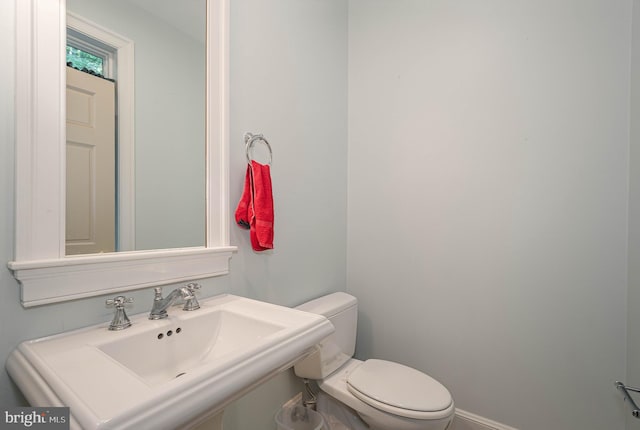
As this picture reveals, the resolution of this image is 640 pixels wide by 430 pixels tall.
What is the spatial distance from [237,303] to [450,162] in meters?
1.25

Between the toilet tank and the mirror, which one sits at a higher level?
the mirror

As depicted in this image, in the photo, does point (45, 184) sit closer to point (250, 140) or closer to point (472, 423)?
point (250, 140)

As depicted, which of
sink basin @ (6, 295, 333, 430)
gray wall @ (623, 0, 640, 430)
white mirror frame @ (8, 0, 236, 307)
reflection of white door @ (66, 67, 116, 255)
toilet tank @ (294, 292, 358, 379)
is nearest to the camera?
sink basin @ (6, 295, 333, 430)

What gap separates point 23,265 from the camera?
0.68 meters

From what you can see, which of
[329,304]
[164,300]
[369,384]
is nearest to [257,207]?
[164,300]

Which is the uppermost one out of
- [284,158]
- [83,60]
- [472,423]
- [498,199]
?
[83,60]

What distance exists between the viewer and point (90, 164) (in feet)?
2.81

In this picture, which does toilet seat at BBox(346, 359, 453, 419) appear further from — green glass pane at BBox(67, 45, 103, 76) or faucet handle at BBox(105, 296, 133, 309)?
→ green glass pane at BBox(67, 45, 103, 76)

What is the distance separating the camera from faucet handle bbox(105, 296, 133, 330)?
2.61ft

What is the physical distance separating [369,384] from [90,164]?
4.34ft

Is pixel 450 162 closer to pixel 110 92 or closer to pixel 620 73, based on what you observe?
pixel 620 73

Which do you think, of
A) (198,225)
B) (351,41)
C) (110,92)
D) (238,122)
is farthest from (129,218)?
(351,41)

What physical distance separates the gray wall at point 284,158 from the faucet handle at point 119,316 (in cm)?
5

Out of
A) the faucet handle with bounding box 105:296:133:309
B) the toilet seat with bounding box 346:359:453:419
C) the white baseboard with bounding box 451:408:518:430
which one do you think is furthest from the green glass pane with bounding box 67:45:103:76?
the white baseboard with bounding box 451:408:518:430
